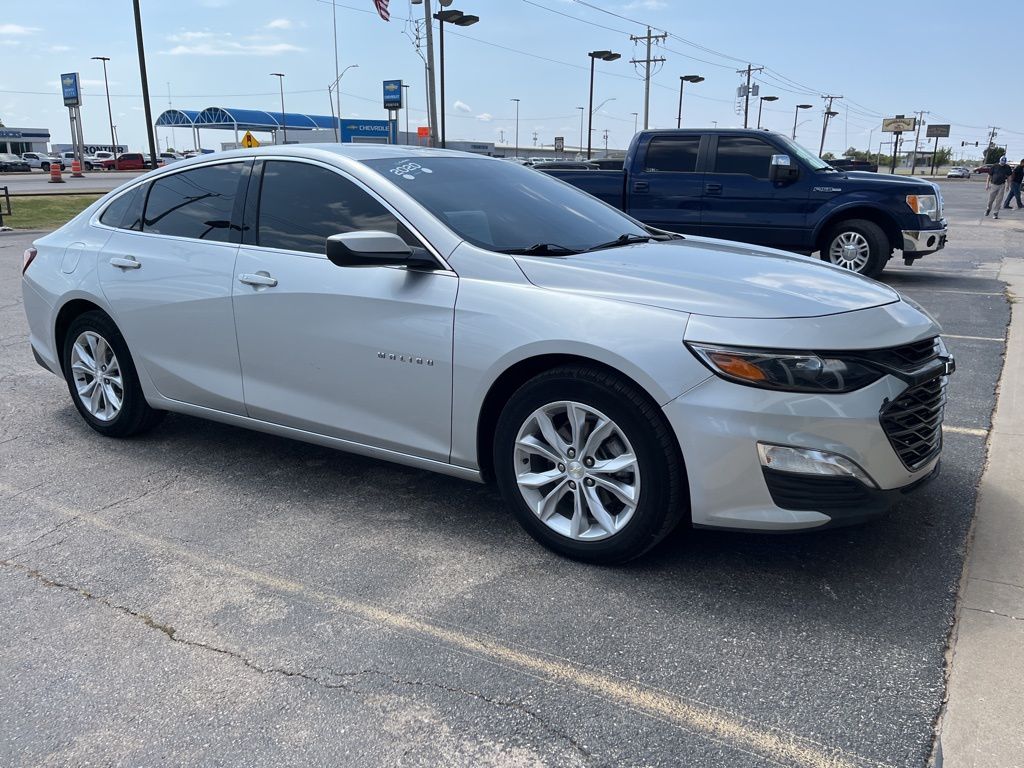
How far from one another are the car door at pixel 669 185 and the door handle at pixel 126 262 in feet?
26.9

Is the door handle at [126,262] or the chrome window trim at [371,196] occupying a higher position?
the chrome window trim at [371,196]

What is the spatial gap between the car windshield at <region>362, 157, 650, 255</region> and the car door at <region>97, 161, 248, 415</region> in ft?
3.12

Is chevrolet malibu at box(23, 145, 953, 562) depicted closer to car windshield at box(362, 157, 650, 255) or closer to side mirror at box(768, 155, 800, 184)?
car windshield at box(362, 157, 650, 255)

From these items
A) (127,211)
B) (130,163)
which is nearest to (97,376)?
(127,211)

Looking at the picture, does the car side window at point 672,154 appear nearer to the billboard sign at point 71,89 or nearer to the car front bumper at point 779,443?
the car front bumper at point 779,443

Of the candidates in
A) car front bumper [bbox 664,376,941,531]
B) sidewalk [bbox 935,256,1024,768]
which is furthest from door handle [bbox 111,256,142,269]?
sidewalk [bbox 935,256,1024,768]

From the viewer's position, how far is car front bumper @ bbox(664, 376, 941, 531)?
2.88 meters

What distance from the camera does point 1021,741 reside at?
2.33m

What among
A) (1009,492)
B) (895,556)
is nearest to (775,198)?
(1009,492)

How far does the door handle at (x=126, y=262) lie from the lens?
461cm

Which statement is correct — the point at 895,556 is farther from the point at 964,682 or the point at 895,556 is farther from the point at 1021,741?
the point at 1021,741

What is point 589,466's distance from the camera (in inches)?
129

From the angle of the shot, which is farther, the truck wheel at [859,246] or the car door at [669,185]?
the car door at [669,185]

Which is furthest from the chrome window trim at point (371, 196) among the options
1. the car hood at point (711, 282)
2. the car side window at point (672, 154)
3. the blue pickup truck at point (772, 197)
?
the car side window at point (672, 154)
